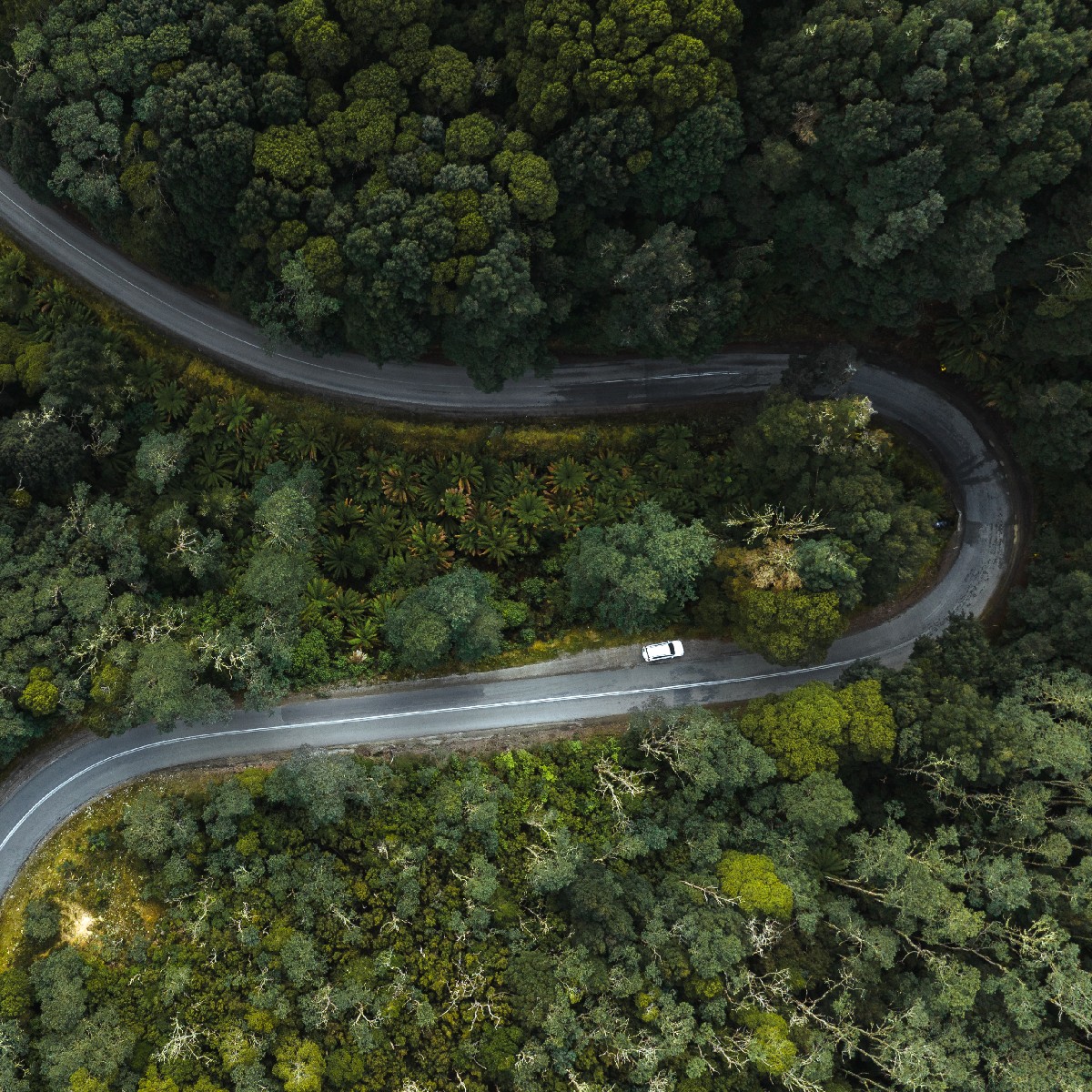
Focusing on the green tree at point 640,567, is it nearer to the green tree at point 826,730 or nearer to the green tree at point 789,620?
the green tree at point 789,620

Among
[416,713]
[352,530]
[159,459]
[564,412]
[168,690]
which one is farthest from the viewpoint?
[564,412]

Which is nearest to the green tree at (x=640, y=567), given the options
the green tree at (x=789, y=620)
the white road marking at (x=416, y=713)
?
the green tree at (x=789, y=620)

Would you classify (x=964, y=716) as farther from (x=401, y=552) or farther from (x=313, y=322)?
(x=313, y=322)

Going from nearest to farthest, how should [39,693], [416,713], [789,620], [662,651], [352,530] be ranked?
[39,693]
[789,620]
[416,713]
[662,651]
[352,530]

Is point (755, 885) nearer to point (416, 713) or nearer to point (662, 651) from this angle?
point (662, 651)

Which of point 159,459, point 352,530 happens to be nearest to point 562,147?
point 352,530

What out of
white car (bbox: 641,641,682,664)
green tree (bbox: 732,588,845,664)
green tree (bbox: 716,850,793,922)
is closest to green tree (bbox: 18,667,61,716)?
white car (bbox: 641,641,682,664)
